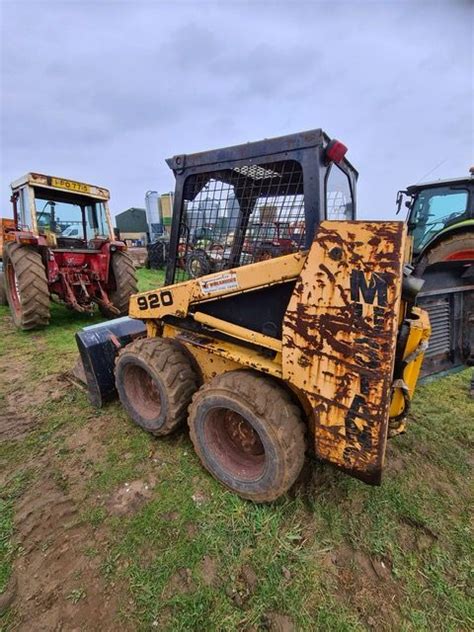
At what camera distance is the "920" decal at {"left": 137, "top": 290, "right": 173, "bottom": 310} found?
2303 mm

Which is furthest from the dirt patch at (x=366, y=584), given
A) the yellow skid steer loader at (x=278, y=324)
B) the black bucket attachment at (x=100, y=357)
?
the black bucket attachment at (x=100, y=357)

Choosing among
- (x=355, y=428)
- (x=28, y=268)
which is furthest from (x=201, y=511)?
(x=28, y=268)

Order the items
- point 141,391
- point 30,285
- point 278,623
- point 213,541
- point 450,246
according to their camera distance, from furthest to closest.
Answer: point 30,285 < point 450,246 < point 141,391 < point 213,541 < point 278,623

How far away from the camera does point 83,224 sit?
6445mm

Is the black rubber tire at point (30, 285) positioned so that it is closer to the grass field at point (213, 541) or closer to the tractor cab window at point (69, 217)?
the tractor cab window at point (69, 217)

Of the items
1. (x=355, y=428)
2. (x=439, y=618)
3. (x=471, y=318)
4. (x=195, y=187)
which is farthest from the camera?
(x=471, y=318)

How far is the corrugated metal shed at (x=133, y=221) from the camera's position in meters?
22.9

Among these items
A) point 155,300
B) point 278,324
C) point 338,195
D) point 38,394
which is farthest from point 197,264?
point 38,394

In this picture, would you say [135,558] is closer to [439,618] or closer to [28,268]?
[439,618]

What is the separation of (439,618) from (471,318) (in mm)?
2440

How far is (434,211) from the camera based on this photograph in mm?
5312

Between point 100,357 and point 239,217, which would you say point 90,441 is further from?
point 239,217

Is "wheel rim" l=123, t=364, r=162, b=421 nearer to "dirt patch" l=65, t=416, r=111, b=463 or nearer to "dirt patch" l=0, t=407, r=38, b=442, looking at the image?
"dirt patch" l=65, t=416, r=111, b=463

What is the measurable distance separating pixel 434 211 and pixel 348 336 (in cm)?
505
